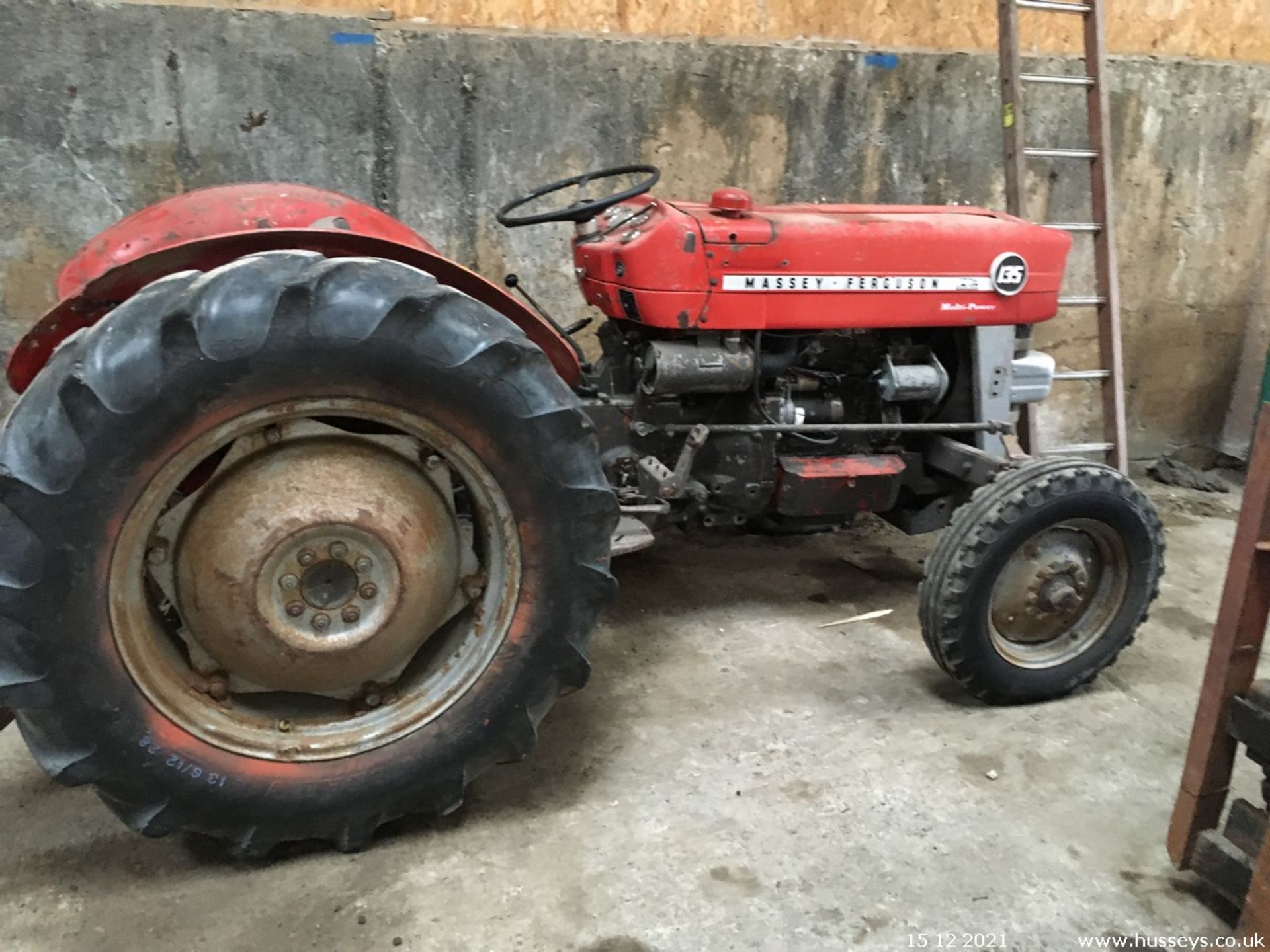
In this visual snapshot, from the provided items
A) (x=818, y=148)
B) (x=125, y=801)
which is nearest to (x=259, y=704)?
(x=125, y=801)

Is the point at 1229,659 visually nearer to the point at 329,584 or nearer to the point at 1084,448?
the point at 329,584

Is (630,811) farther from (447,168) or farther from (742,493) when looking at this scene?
(447,168)

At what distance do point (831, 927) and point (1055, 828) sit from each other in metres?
0.64

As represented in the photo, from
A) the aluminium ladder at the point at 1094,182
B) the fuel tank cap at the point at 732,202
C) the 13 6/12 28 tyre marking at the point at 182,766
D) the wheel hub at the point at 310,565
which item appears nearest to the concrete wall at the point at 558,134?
the aluminium ladder at the point at 1094,182

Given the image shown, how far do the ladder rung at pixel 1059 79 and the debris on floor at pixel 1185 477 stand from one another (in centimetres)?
192

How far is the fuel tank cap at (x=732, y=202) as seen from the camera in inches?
102

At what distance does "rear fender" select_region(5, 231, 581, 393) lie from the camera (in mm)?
1855

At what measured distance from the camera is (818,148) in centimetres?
377

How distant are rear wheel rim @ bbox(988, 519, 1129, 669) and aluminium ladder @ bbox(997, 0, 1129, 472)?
1120 millimetres

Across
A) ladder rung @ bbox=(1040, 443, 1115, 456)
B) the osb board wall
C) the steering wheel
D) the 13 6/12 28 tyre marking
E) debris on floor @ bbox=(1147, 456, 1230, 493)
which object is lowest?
debris on floor @ bbox=(1147, 456, 1230, 493)

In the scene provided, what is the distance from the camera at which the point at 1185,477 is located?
14.8 ft

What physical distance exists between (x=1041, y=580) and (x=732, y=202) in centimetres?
134

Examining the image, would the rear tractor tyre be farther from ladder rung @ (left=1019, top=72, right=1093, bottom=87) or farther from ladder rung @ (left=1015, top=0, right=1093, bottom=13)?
ladder rung @ (left=1015, top=0, right=1093, bottom=13)

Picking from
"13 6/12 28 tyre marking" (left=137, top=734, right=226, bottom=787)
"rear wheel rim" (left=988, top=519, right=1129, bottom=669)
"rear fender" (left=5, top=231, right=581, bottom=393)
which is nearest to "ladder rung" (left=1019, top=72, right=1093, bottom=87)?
"rear wheel rim" (left=988, top=519, right=1129, bottom=669)
